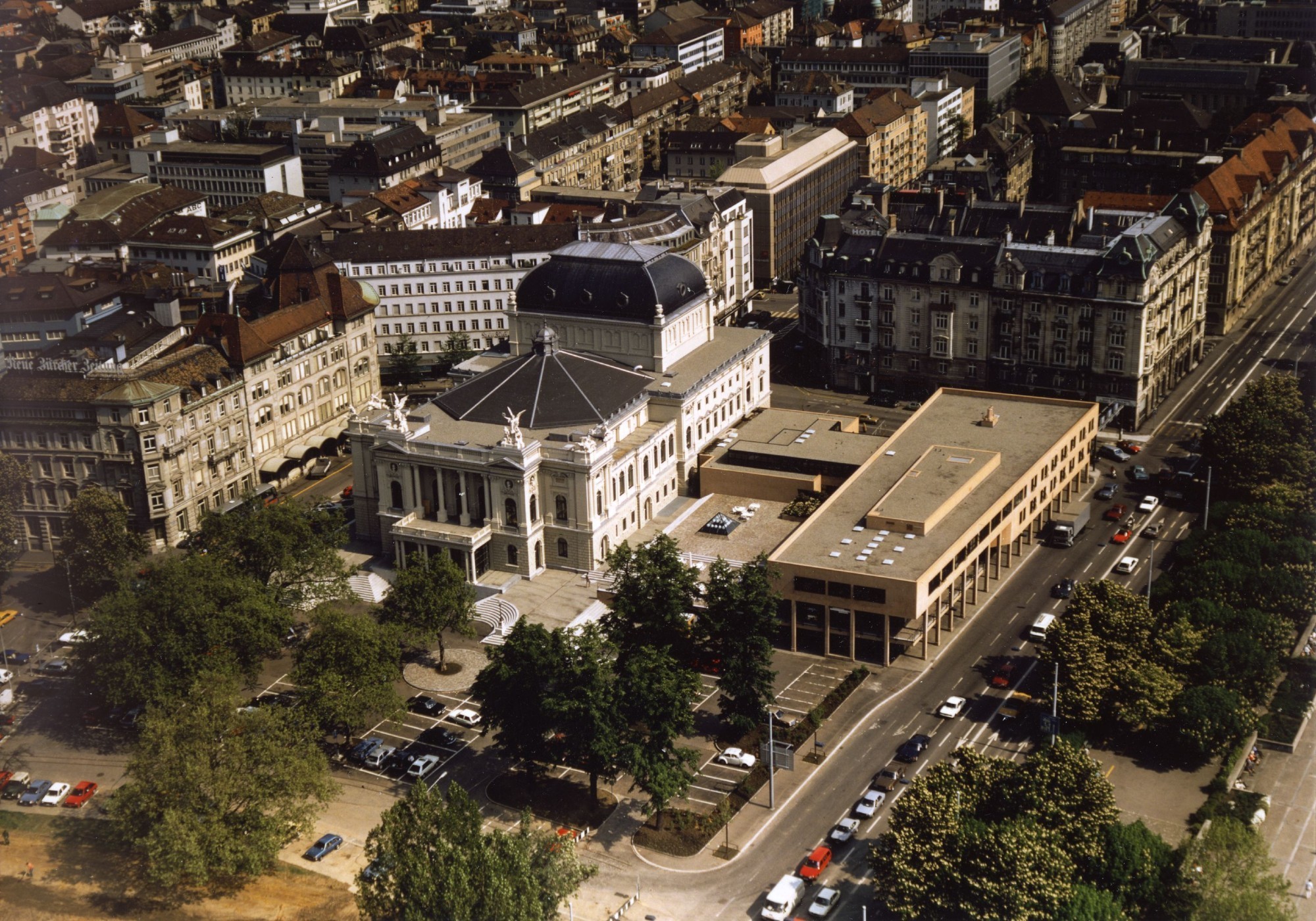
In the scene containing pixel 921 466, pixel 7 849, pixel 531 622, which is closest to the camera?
pixel 7 849

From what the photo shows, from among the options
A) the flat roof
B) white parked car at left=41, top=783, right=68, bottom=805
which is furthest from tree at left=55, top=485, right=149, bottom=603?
the flat roof

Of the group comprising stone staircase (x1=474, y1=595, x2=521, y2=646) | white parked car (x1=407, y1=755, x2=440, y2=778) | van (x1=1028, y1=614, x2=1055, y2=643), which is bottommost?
white parked car (x1=407, y1=755, x2=440, y2=778)

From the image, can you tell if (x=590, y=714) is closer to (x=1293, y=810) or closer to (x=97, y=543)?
(x=1293, y=810)

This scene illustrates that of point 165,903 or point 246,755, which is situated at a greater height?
point 246,755

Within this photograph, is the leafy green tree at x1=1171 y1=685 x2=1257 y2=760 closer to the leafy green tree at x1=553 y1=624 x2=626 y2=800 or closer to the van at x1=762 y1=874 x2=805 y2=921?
the van at x1=762 y1=874 x2=805 y2=921

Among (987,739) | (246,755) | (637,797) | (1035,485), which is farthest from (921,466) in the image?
(246,755)

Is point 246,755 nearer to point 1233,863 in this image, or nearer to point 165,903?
point 165,903

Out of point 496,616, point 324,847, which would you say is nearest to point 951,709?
point 496,616
